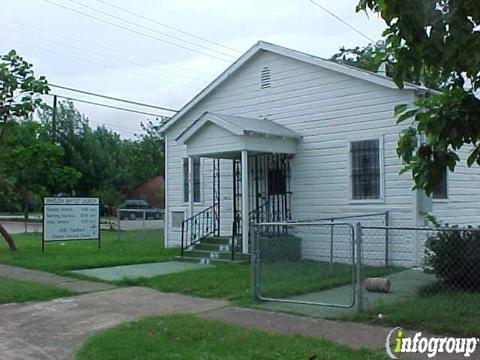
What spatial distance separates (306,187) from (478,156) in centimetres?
1007

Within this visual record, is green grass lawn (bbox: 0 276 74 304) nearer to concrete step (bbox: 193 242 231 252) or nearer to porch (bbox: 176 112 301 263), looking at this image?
porch (bbox: 176 112 301 263)

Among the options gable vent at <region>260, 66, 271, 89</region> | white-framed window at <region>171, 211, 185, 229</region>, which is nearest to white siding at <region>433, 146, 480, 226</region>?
gable vent at <region>260, 66, 271, 89</region>

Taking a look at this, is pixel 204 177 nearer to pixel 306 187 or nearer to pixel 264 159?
pixel 264 159

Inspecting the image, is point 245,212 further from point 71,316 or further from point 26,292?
point 71,316

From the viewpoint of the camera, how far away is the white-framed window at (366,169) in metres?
14.1

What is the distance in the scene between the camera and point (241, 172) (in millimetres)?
15625

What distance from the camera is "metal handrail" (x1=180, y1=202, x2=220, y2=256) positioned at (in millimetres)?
17484

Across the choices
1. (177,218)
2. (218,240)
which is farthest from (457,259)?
(177,218)

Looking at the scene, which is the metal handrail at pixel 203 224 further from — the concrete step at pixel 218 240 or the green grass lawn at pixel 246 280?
the green grass lawn at pixel 246 280

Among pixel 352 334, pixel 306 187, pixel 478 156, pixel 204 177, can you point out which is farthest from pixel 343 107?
pixel 478 156

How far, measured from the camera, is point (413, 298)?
9.26 meters

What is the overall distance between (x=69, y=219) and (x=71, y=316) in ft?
31.2

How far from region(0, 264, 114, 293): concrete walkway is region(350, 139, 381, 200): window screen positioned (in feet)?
20.7

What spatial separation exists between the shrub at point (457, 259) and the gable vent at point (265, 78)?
8.12 metres
